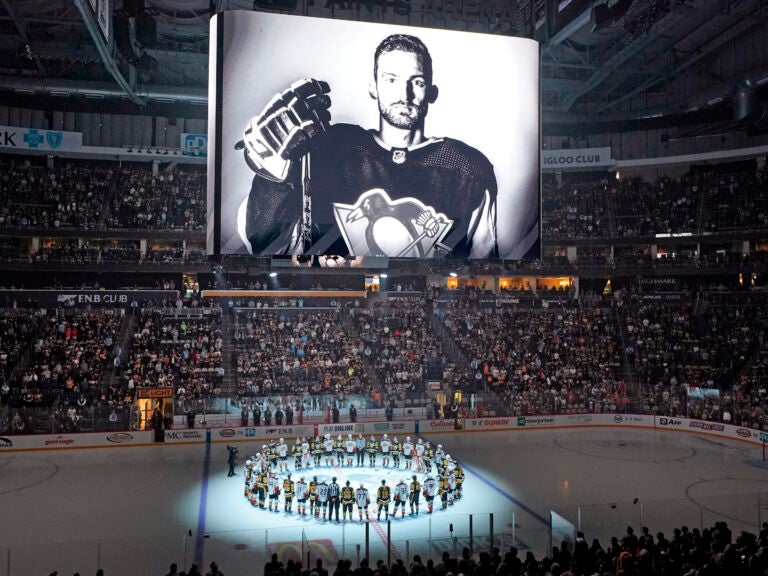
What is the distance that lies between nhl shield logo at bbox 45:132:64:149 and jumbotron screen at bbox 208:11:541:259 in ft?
80.8

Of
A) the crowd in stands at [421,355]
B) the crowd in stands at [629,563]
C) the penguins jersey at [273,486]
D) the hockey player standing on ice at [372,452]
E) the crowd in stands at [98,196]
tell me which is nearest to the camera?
the crowd in stands at [629,563]

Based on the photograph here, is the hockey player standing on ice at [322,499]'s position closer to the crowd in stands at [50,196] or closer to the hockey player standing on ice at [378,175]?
the hockey player standing on ice at [378,175]

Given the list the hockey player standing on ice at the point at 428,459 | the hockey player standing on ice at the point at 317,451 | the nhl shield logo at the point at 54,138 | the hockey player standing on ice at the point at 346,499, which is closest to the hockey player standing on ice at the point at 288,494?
the hockey player standing on ice at the point at 346,499

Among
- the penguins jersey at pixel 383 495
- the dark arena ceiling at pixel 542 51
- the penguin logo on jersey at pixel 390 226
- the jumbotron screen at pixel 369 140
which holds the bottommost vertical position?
the penguins jersey at pixel 383 495

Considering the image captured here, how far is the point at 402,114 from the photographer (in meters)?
20.1

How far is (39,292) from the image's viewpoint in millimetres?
35344

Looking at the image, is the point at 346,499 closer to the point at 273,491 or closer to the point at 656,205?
the point at 273,491

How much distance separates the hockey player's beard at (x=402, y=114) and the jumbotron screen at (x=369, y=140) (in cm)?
3

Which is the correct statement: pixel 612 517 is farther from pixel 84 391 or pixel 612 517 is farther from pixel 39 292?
pixel 39 292

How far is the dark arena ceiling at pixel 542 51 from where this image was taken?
2573cm

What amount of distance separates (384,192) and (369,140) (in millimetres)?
1536

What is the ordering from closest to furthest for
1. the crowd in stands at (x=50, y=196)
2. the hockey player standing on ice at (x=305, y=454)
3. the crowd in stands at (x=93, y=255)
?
the hockey player standing on ice at (x=305, y=454)
the crowd in stands at (x=93, y=255)
the crowd in stands at (x=50, y=196)

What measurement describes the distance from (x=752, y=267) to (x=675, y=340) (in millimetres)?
6118

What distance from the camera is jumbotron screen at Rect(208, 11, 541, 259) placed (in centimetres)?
1912
